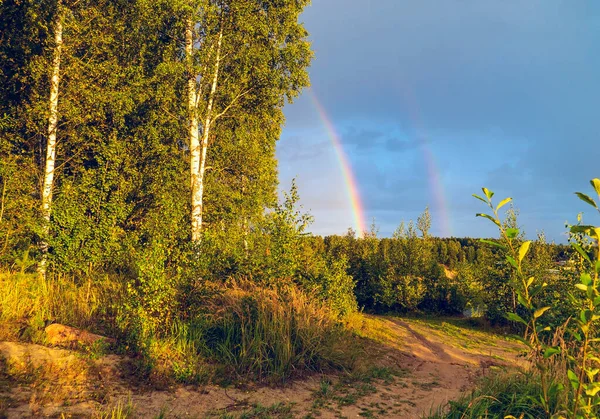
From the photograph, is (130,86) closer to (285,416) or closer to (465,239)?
(285,416)

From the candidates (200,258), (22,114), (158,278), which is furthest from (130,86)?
(158,278)

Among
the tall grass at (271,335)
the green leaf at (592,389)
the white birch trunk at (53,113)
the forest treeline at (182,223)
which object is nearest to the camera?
the green leaf at (592,389)

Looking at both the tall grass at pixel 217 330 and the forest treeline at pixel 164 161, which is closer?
the tall grass at pixel 217 330

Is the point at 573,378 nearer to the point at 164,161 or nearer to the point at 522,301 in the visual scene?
the point at 522,301

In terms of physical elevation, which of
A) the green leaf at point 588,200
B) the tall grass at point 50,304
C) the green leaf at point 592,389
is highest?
the green leaf at point 588,200

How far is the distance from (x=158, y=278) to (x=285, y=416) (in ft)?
10.7

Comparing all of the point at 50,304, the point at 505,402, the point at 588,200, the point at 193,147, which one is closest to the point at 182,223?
the point at 193,147

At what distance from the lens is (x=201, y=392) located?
5633 mm

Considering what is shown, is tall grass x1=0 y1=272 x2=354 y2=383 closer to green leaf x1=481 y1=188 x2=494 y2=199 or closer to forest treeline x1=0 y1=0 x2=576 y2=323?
forest treeline x1=0 y1=0 x2=576 y2=323

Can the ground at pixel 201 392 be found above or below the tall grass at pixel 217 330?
below

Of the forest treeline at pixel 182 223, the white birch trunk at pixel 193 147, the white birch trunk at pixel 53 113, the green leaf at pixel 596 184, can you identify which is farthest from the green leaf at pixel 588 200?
the white birch trunk at pixel 53 113

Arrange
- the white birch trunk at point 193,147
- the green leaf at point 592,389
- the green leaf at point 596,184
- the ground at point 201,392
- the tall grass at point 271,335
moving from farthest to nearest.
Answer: the white birch trunk at point 193,147 → the tall grass at point 271,335 → the ground at point 201,392 → the green leaf at point 592,389 → the green leaf at point 596,184

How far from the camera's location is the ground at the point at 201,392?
15.8 ft

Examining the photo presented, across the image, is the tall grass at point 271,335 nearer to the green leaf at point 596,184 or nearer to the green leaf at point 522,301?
the green leaf at point 522,301
